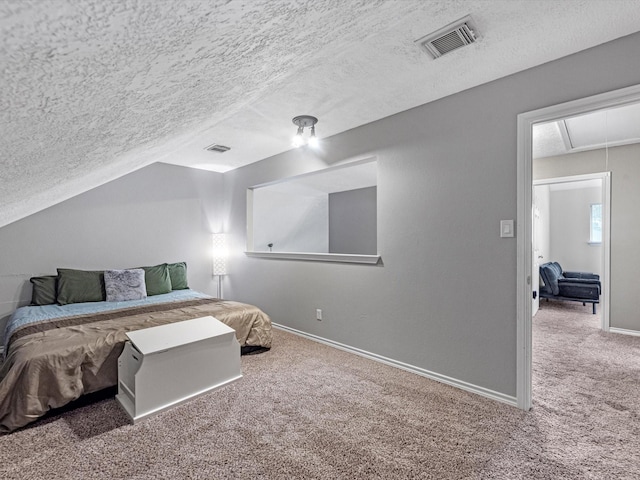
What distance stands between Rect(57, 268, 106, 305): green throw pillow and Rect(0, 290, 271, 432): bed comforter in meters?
0.71

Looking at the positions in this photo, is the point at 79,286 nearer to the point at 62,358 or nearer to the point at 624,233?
the point at 62,358

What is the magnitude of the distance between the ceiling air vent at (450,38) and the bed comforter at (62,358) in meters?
2.60

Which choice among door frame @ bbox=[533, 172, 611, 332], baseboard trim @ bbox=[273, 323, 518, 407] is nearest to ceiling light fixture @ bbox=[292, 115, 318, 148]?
baseboard trim @ bbox=[273, 323, 518, 407]

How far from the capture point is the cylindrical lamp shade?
15.3 ft

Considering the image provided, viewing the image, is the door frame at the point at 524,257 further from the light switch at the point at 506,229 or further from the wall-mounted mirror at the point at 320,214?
the wall-mounted mirror at the point at 320,214

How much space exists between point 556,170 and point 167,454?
541 centimetres

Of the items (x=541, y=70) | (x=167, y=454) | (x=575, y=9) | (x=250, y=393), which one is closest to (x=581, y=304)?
(x=541, y=70)

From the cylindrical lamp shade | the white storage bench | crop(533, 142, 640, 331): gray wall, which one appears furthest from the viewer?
the cylindrical lamp shade

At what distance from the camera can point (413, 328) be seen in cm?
264

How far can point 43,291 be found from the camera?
10.6 feet

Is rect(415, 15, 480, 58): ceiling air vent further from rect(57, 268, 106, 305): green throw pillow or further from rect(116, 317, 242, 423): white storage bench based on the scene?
rect(57, 268, 106, 305): green throw pillow

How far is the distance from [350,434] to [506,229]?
66.2 inches

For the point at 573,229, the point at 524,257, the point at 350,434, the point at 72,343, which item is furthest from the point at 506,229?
the point at 573,229

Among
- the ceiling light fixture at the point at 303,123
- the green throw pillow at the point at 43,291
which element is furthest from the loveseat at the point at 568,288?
the green throw pillow at the point at 43,291
